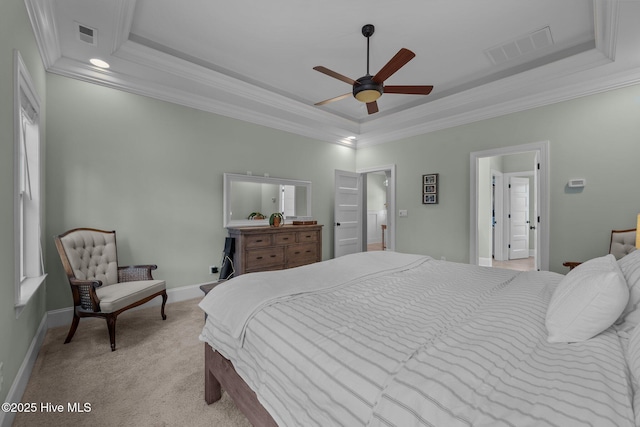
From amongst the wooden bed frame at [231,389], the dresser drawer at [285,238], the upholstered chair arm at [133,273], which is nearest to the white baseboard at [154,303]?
the upholstered chair arm at [133,273]

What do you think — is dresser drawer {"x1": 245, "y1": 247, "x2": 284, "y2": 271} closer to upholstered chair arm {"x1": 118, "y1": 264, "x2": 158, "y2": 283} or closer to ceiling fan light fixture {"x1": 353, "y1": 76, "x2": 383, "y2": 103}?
upholstered chair arm {"x1": 118, "y1": 264, "x2": 158, "y2": 283}

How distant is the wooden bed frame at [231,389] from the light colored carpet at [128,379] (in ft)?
0.35

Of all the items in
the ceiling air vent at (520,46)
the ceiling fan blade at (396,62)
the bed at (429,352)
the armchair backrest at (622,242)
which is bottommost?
the bed at (429,352)

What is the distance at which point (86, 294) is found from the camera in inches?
94.3

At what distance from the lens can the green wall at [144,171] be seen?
9.51 ft

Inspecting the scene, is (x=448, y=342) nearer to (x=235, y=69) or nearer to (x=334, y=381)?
(x=334, y=381)

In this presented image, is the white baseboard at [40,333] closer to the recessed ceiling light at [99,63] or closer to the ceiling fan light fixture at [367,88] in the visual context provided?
the recessed ceiling light at [99,63]

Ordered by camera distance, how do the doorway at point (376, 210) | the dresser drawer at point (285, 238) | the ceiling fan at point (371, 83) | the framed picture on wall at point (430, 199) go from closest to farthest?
1. the ceiling fan at point (371, 83)
2. the dresser drawer at point (285, 238)
3. the framed picture on wall at point (430, 199)
4. the doorway at point (376, 210)

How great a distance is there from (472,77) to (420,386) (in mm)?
4105

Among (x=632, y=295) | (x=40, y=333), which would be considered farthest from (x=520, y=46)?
(x=40, y=333)

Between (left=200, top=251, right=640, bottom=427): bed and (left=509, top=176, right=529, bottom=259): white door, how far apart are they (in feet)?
18.1

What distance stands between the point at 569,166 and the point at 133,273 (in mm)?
5252

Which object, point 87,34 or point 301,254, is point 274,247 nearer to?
point 301,254

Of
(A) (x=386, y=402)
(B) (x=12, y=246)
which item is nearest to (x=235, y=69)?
(B) (x=12, y=246)
